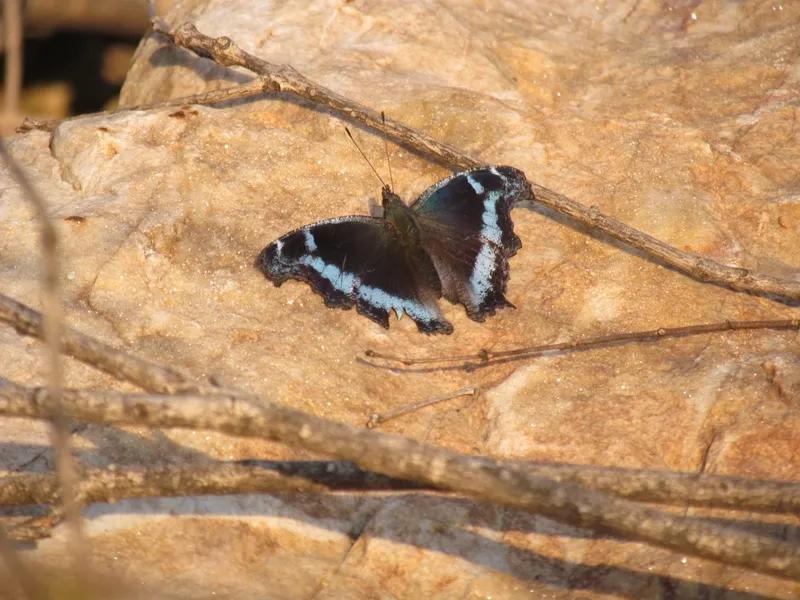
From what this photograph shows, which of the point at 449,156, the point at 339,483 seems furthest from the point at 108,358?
the point at 449,156

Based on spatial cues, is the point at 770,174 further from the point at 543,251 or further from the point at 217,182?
the point at 217,182

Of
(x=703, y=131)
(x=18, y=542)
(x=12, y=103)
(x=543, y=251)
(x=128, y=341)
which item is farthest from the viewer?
(x=703, y=131)

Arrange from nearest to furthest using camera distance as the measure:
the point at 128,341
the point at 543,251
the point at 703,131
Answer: the point at 128,341, the point at 543,251, the point at 703,131

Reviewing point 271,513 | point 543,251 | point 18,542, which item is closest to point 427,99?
point 543,251

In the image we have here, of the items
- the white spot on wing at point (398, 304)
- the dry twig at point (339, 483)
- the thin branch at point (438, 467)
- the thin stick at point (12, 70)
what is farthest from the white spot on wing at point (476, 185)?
the thin stick at point (12, 70)

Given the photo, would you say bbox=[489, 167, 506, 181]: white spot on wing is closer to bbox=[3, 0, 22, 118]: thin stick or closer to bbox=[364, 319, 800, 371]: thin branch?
bbox=[364, 319, 800, 371]: thin branch

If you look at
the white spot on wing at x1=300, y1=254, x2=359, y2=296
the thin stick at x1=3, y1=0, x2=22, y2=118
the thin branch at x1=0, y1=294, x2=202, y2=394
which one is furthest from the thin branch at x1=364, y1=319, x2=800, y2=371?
the thin stick at x1=3, y1=0, x2=22, y2=118
